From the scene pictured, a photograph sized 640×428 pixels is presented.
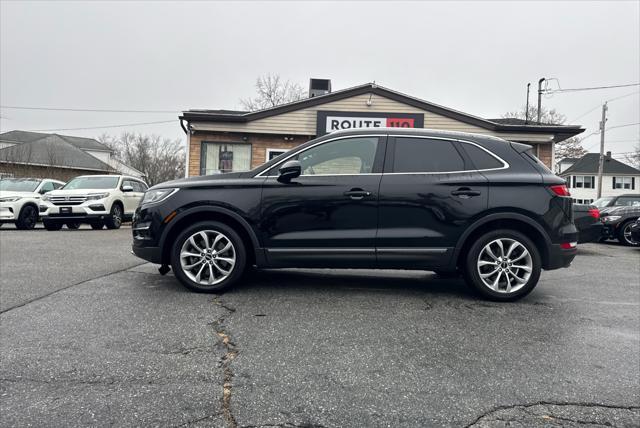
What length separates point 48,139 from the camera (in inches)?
1809

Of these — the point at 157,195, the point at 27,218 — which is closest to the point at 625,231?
the point at 157,195

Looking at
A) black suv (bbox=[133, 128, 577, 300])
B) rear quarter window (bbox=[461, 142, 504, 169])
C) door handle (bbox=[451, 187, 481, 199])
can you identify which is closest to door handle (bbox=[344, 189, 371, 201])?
black suv (bbox=[133, 128, 577, 300])

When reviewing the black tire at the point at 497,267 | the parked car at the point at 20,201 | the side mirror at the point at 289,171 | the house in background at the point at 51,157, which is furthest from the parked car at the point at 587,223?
the house in background at the point at 51,157

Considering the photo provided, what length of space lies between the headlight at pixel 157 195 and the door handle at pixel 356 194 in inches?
73.7

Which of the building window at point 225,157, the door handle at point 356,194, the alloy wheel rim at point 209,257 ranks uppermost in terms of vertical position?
the building window at point 225,157

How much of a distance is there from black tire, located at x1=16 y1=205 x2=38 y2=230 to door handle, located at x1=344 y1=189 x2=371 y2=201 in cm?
1228

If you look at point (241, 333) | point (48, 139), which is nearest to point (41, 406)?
point (241, 333)

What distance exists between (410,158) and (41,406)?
372 cm

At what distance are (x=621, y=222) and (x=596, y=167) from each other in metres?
46.1

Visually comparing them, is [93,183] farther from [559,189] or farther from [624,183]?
[624,183]

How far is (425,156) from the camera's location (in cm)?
449

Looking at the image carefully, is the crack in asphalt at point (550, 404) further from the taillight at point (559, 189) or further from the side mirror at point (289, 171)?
the side mirror at point (289, 171)

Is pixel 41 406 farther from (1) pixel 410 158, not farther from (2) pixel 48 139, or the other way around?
(2) pixel 48 139

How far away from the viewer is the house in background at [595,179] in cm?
4966
